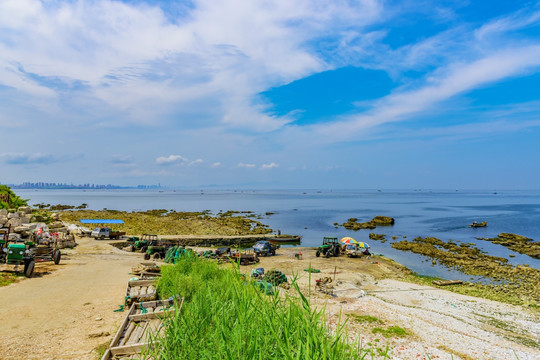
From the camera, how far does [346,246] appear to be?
3916cm

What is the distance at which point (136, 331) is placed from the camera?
896 cm

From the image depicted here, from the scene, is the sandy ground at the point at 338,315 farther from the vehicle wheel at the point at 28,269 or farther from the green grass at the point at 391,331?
the vehicle wheel at the point at 28,269


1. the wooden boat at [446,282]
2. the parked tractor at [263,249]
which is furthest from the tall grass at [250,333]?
the parked tractor at [263,249]

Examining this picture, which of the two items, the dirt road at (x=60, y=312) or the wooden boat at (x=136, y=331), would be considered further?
the dirt road at (x=60, y=312)

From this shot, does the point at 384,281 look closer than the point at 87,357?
No

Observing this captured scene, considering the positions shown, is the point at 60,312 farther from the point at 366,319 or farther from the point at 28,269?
the point at 366,319

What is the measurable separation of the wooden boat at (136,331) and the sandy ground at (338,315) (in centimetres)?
94

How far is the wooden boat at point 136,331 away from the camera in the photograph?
7.53 metres

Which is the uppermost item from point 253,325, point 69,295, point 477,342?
point 253,325

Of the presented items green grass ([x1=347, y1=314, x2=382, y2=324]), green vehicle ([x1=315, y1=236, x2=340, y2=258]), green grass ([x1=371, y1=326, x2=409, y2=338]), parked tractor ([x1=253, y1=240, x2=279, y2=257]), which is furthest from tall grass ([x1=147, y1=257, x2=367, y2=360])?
green vehicle ([x1=315, y1=236, x2=340, y2=258])

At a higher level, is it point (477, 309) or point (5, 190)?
point (5, 190)

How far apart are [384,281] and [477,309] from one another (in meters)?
7.81

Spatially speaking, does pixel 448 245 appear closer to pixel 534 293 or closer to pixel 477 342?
pixel 534 293

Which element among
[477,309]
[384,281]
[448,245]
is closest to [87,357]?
[477,309]
